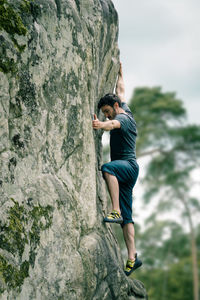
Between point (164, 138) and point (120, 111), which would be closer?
point (120, 111)

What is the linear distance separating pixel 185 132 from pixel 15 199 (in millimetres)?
16482

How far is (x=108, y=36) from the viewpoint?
19.3 feet

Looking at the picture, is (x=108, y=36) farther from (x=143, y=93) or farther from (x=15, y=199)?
(x=143, y=93)

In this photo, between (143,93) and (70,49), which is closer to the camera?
(70,49)

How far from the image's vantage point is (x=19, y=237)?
3.66 m

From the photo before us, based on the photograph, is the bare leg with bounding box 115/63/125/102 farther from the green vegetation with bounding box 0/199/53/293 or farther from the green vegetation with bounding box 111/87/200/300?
the green vegetation with bounding box 111/87/200/300

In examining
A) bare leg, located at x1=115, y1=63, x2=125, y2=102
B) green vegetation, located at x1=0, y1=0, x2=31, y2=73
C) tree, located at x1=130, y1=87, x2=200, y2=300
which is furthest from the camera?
Result: tree, located at x1=130, y1=87, x2=200, y2=300

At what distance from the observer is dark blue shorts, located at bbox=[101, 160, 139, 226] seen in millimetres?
4970

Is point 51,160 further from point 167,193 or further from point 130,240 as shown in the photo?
point 167,193

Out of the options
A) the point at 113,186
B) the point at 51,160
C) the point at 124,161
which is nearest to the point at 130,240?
the point at 113,186

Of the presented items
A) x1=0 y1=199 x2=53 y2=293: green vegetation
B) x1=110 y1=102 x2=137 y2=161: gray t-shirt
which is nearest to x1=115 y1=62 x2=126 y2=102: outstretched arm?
x1=110 y1=102 x2=137 y2=161: gray t-shirt

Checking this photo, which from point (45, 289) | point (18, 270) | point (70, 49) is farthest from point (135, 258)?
point (70, 49)

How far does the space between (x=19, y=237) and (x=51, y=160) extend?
38.9 inches

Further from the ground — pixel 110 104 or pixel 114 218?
pixel 110 104
